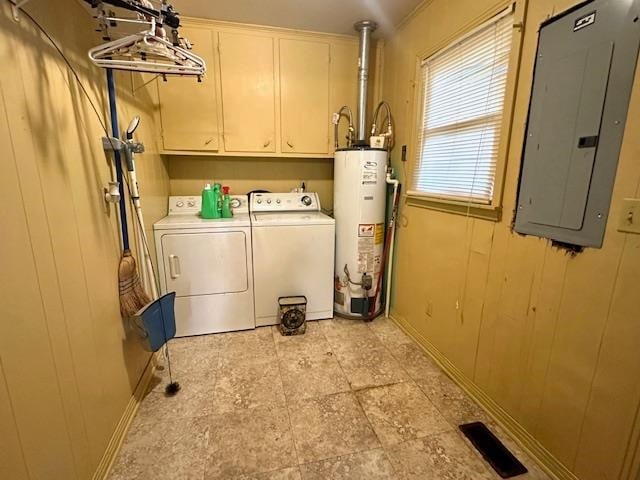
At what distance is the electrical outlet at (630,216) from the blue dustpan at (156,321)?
A: 6.62 feet

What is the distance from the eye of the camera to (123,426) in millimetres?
1479

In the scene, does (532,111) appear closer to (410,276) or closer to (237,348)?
(410,276)

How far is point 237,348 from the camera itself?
224cm

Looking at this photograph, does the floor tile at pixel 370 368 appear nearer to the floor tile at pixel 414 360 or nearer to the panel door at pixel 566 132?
the floor tile at pixel 414 360

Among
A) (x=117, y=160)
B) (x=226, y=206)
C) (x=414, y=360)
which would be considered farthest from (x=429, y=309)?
(x=117, y=160)

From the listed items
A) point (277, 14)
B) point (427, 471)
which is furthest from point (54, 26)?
point (427, 471)

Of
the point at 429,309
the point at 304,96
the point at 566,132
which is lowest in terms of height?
the point at 429,309

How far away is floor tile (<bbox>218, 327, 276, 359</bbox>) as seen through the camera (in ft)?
7.11

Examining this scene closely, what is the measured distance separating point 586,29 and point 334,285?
2.19 meters

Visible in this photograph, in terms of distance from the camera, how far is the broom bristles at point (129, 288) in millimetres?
1543

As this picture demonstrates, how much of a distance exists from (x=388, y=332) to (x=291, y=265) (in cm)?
98

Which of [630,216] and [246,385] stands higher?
[630,216]

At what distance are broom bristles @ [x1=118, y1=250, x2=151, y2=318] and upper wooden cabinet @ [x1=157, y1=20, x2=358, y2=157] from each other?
1.31 metres

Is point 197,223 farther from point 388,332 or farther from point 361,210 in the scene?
point 388,332
